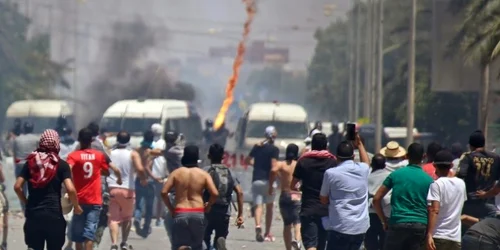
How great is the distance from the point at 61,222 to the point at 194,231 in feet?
5.23

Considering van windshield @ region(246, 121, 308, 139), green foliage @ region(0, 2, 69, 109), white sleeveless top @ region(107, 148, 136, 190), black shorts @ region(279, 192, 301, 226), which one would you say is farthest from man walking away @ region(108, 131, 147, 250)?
green foliage @ region(0, 2, 69, 109)

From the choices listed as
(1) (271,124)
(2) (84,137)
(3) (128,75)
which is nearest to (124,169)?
(2) (84,137)

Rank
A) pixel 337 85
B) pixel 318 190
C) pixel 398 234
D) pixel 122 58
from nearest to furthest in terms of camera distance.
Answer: pixel 398 234 < pixel 318 190 < pixel 122 58 < pixel 337 85

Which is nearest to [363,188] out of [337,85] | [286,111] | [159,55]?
[286,111]

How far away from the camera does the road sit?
18.8 m

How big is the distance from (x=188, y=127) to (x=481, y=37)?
8.95 meters

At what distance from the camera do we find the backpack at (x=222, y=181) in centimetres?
1359

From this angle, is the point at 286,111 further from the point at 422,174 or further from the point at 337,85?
the point at 337,85

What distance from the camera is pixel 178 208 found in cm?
1308

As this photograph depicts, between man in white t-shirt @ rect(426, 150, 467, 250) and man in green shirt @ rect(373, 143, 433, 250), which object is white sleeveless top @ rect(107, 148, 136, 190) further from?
man in white t-shirt @ rect(426, 150, 467, 250)

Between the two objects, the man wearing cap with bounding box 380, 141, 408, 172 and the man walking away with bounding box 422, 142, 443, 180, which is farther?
the man wearing cap with bounding box 380, 141, 408, 172

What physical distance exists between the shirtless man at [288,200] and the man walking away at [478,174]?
12.0 ft

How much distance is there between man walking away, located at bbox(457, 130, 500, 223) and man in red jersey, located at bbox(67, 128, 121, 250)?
398 cm

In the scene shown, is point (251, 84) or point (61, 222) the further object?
point (251, 84)
